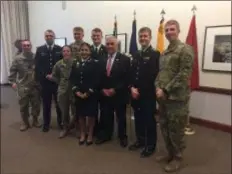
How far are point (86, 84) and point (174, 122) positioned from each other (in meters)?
1.19

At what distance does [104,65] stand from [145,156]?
1149 millimetres

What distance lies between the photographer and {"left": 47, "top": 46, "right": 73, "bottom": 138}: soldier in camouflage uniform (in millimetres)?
3350

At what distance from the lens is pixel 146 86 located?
2736 millimetres

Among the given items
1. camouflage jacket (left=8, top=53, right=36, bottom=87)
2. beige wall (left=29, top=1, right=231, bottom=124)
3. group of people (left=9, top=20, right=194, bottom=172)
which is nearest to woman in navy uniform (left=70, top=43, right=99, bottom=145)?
group of people (left=9, top=20, right=194, bottom=172)

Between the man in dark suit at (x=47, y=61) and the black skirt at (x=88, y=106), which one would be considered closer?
the black skirt at (x=88, y=106)

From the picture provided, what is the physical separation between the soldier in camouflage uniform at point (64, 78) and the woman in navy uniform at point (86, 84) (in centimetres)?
20

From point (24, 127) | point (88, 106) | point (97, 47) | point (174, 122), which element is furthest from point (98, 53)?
point (24, 127)

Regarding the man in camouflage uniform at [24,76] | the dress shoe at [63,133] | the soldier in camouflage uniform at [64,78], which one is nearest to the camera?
the soldier in camouflage uniform at [64,78]

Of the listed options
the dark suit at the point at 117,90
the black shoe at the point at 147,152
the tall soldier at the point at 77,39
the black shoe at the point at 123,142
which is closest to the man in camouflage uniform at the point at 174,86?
the black shoe at the point at 147,152

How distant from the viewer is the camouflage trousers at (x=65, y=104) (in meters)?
3.39

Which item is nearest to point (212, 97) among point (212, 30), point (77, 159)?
point (212, 30)

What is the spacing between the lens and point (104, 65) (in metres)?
3.01

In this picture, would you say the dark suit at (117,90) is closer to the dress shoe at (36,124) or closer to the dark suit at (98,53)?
the dark suit at (98,53)

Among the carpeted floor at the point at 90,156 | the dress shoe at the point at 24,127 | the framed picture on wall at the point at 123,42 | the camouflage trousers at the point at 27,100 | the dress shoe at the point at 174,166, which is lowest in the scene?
the carpeted floor at the point at 90,156
